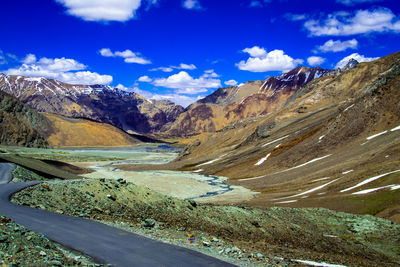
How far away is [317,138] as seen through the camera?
77.3 metres

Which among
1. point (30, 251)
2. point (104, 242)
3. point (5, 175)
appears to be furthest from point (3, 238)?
point (5, 175)

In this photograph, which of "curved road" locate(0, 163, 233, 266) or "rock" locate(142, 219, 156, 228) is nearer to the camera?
"curved road" locate(0, 163, 233, 266)

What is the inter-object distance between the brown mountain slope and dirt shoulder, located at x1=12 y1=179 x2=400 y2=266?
18.1 feet

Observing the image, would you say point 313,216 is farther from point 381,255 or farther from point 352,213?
point 381,255

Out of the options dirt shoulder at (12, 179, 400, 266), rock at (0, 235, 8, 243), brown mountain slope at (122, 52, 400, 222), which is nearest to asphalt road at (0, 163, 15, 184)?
dirt shoulder at (12, 179, 400, 266)

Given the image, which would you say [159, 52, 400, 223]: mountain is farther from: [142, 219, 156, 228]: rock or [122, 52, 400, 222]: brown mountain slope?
[142, 219, 156, 228]: rock

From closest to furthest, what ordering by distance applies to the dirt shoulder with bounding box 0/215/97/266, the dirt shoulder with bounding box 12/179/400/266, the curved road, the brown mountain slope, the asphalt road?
the dirt shoulder with bounding box 0/215/97/266
the curved road
the dirt shoulder with bounding box 12/179/400/266
the asphalt road
the brown mountain slope

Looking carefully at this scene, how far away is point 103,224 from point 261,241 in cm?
1015

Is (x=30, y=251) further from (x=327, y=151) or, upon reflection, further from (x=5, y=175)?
(x=327, y=151)

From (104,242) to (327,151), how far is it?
63.3 metres

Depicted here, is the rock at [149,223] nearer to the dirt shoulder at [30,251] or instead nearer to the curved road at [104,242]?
the curved road at [104,242]

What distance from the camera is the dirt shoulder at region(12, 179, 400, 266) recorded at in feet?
63.3

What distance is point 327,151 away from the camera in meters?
69.6

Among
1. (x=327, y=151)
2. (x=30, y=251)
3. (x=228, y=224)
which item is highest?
(x=327, y=151)
